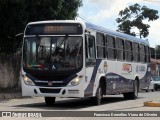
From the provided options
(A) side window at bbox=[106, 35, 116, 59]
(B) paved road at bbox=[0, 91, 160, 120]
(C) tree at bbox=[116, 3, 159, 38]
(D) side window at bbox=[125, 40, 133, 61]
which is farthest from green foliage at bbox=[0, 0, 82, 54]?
(C) tree at bbox=[116, 3, 159, 38]

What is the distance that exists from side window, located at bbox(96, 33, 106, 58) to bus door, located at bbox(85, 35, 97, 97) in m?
0.65

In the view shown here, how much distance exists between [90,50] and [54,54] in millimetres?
1551

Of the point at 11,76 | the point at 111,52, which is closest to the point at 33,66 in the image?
the point at 111,52

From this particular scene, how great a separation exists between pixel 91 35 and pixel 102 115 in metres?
6.07

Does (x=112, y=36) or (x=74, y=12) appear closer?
(x=112, y=36)

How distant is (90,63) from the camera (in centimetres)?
1822

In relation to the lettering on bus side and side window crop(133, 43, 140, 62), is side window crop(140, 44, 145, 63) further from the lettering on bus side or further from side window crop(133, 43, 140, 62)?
the lettering on bus side

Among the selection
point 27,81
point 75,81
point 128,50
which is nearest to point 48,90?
point 27,81

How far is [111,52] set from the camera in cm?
2120

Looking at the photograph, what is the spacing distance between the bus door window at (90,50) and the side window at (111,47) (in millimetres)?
2079

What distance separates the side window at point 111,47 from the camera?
20.9 metres

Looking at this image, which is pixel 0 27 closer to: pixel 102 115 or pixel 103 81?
pixel 103 81

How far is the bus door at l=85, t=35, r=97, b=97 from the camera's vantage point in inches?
704

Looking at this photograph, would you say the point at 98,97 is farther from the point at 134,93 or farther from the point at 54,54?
the point at 134,93
